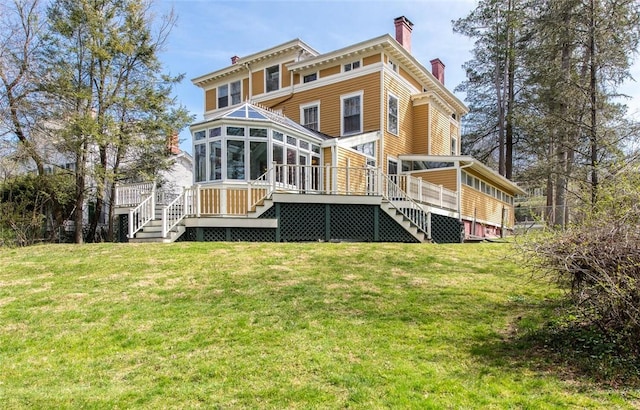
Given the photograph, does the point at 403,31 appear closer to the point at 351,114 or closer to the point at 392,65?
the point at 392,65

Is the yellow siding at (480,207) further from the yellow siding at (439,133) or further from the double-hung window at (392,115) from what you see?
the double-hung window at (392,115)

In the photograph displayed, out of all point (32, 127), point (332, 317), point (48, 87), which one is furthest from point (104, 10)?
point (332, 317)

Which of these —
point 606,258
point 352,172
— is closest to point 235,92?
point 352,172

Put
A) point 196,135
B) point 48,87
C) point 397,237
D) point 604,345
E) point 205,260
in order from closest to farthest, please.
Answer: point 604,345
point 205,260
point 397,237
point 196,135
point 48,87

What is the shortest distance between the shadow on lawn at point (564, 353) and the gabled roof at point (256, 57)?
1628 cm

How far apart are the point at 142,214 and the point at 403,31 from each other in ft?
47.1

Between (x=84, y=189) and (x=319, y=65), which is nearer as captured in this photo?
(x=84, y=189)

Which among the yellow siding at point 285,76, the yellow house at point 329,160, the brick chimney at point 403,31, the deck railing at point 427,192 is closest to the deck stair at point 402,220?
the yellow house at point 329,160

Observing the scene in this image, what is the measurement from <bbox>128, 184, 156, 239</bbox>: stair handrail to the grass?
352 centimetres

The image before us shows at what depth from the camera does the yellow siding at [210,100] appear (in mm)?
21681

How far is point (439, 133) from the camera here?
64.2 ft

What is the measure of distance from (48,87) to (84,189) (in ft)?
12.6

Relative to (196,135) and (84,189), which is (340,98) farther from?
(84,189)

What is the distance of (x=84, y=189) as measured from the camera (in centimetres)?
1559
